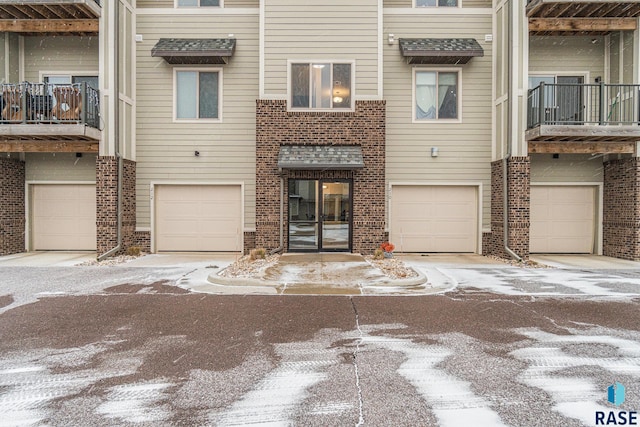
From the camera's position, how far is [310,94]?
39.9ft

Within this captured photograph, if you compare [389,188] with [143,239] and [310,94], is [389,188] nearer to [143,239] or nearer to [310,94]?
[310,94]

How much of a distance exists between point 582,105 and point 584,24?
2.34m

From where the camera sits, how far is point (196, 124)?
12.7 m

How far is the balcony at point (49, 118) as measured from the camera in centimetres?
1058

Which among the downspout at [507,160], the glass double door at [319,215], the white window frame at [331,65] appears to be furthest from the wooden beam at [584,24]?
the glass double door at [319,215]

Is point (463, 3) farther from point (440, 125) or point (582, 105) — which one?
point (582, 105)

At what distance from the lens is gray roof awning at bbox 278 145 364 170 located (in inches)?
442

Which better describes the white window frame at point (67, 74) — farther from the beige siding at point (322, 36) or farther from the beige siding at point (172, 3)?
the beige siding at point (322, 36)

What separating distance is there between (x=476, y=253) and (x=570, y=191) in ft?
12.4

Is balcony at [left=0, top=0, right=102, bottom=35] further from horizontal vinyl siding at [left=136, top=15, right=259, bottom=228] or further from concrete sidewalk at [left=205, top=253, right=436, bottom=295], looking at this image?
concrete sidewalk at [left=205, top=253, right=436, bottom=295]

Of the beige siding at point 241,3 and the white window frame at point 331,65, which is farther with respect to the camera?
the beige siding at point 241,3

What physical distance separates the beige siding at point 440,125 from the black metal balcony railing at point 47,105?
9171 mm

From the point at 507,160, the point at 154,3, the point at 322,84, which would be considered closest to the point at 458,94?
the point at 507,160

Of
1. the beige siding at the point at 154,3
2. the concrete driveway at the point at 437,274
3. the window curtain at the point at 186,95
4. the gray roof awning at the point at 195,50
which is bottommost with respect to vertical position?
the concrete driveway at the point at 437,274
